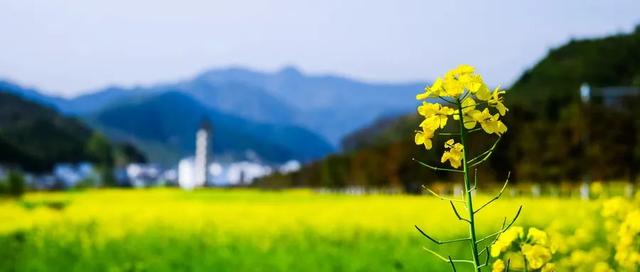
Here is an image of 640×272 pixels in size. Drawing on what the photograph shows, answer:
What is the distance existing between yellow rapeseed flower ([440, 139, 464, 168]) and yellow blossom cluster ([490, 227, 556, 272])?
359 mm

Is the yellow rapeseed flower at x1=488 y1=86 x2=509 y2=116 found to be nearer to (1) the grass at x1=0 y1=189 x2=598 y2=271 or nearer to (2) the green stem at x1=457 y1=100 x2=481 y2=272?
(2) the green stem at x1=457 y1=100 x2=481 y2=272

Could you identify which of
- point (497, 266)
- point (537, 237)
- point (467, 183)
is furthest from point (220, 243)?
point (467, 183)

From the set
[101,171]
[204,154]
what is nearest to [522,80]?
[204,154]

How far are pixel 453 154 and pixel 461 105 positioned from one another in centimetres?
12

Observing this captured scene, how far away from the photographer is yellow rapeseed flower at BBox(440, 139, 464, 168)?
176 centimetres

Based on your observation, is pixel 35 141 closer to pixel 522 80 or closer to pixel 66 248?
pixel 522 80

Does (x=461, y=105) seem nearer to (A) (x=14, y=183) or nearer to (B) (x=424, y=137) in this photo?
(B) (x=424, y=137)

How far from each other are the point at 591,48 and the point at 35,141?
2968 inches

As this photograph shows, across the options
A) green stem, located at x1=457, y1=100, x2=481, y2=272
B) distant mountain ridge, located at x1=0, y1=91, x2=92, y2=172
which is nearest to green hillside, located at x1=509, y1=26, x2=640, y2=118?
distant mountain ridge, located at x1=0, y1=91, x2=92, y2=172

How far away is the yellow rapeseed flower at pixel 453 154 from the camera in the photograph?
5.79 ft

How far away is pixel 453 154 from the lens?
5.89 feet

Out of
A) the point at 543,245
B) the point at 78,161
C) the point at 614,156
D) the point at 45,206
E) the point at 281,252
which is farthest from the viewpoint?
the point at 78,161

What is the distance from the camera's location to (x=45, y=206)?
2031 cm

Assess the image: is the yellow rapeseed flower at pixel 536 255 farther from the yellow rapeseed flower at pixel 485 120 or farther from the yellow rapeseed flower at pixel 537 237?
the yellow rapeseed flower at pixel 485 120
